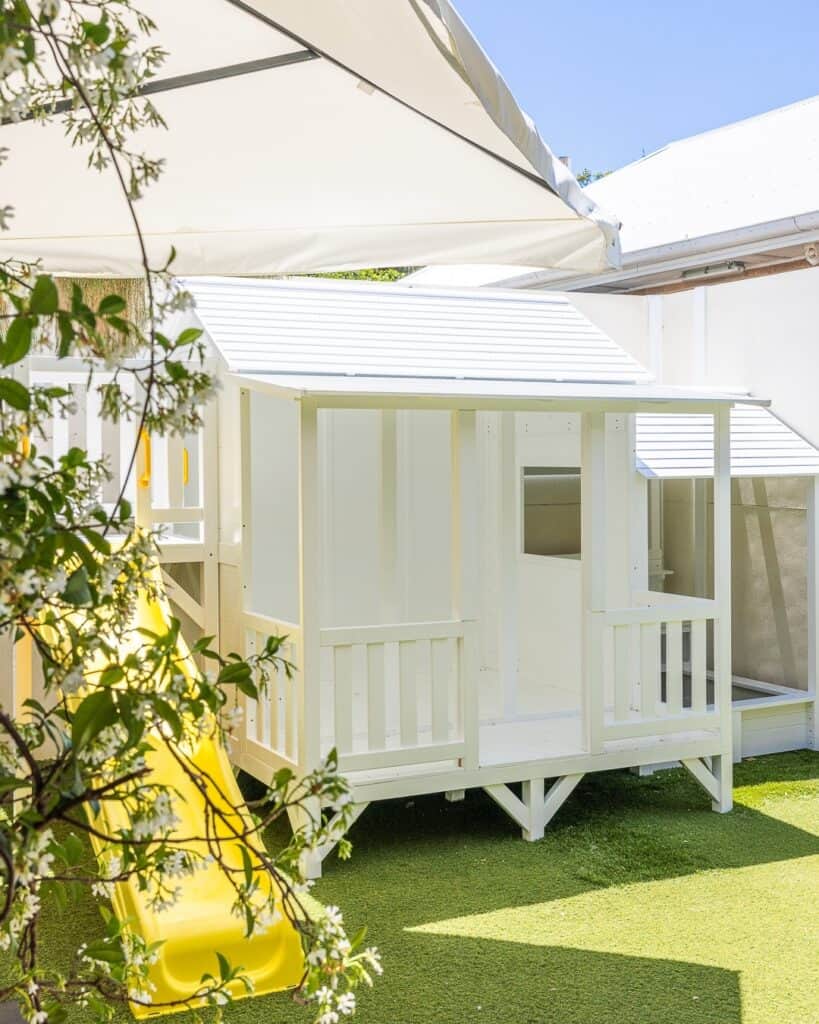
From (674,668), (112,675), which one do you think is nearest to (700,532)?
(674,668)

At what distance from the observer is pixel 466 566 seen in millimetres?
6031

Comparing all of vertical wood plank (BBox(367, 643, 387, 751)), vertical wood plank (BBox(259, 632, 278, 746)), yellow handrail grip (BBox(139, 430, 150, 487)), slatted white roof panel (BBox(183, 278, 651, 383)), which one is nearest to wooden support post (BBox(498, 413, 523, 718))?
slatted white roof panel (BBox(183, 278, 651, 383))

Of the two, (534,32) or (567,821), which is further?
(534,32)

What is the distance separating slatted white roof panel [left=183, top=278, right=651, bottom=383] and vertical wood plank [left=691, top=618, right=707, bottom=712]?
171 centimetres

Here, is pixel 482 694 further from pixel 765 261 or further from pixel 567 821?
pixel 765 261

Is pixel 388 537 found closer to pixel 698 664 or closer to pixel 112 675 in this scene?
pixel 698 664

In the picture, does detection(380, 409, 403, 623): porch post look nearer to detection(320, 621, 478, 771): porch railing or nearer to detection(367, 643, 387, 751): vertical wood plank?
detection(320, 621, 478, 771): porch railing

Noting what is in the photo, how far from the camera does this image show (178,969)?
4270 millimetres

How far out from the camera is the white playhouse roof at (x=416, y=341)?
6496 mm

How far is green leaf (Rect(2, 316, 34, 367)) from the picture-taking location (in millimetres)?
938

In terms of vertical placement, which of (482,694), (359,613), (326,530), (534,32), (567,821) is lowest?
(567,821)

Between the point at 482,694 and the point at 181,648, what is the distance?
2.68m

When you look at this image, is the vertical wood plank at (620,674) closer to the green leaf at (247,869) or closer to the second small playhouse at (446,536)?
the second small playhouse at (446,536)

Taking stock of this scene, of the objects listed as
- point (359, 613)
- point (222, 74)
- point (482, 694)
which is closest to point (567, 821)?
point (482, 694)
